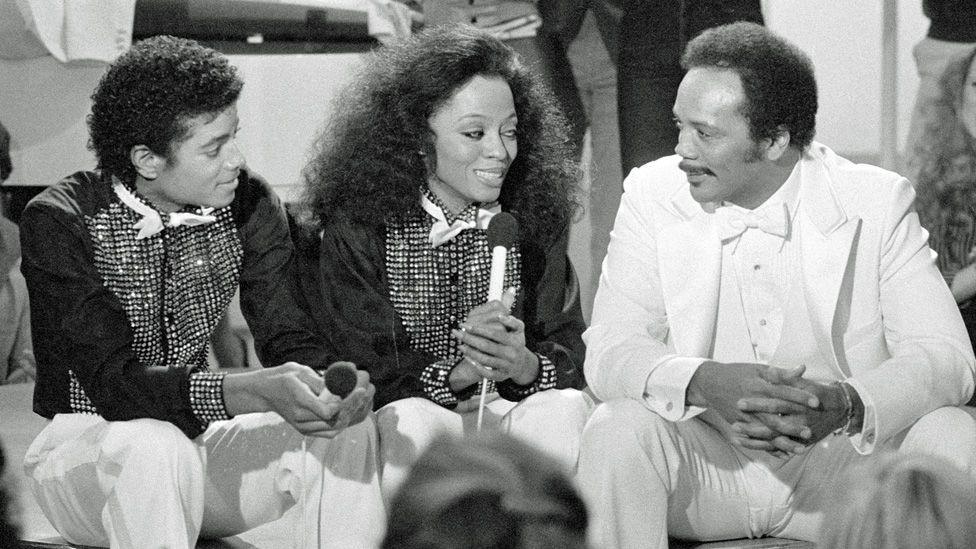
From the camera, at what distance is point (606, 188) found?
4.48 meters

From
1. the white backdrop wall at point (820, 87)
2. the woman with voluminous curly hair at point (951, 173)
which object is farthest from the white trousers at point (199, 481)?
the woman with voluminous curly hair at point (951, 173)

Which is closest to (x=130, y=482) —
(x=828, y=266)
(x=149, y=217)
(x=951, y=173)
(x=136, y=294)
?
(x=136, y=294)

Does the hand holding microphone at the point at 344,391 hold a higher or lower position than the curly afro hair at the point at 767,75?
lower

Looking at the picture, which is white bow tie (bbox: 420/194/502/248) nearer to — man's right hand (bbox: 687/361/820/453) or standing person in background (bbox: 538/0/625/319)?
man's right hand (bbox: 687/361/820/453)

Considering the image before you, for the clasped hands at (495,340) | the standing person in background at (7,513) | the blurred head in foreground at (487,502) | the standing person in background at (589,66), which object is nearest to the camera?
the blurred head in foreground at (487,502)

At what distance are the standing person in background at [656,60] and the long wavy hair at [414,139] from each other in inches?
41.0

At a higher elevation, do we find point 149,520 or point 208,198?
point 208,198

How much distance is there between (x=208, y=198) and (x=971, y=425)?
4.80 ft

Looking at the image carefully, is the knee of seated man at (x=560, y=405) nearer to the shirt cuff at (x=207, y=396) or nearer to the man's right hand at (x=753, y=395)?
the man's right hand at (x=753, y=395)

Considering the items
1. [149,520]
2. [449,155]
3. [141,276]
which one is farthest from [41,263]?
[449,155]

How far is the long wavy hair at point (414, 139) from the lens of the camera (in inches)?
116

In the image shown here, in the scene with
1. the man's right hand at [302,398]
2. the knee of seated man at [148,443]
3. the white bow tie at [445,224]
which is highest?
the white bow tie at [445,224]

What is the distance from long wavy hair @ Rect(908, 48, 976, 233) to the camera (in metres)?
4.19

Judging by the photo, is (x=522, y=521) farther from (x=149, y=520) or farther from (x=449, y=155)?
(x=449, y=155)
